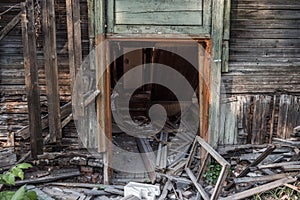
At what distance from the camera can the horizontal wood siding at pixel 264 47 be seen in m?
4.04

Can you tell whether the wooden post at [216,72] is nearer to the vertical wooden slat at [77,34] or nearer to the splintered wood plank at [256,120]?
the splintered wood plank at [256,120]

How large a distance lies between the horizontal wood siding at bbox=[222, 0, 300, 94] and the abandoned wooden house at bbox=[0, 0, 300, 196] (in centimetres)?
1

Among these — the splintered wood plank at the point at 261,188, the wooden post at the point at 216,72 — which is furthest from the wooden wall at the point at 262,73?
the splintered wood plank at the point at 261,188

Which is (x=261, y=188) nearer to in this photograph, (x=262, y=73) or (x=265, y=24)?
(x=262, y=73)

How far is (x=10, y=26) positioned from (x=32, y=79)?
736mm

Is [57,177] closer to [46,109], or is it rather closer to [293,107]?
[46,109]

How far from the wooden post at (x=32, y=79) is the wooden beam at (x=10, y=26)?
10.2 inches

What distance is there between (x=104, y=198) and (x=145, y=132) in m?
2.89

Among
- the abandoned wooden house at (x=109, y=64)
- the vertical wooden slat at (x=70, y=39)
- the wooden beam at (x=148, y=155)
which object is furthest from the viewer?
the wooden beam at (x=148, y=155)

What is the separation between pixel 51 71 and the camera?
12.3 feet

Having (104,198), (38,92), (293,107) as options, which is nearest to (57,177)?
(104,198)

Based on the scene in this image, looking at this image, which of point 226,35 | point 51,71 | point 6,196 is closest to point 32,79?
point 51,71

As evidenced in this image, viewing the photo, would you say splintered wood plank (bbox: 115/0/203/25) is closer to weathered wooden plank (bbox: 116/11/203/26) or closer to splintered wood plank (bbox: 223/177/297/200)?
weathered wooden plank (bbox: 116/11/203/26)

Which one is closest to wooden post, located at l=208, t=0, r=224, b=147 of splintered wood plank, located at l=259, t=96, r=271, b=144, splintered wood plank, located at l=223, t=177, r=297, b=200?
splintered wood plank, located at l=259, t=96, r=271, b=144
